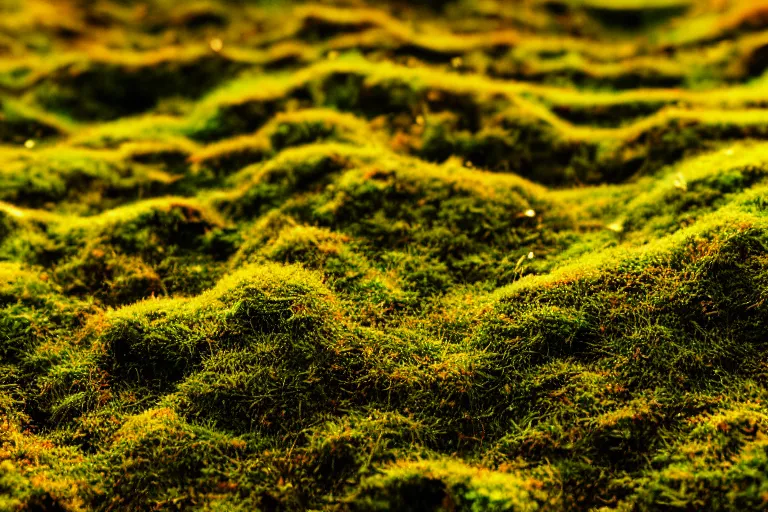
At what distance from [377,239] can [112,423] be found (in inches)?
111

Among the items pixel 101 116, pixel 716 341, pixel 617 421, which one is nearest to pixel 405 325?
pixel 617 421

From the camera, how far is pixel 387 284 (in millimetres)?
5031

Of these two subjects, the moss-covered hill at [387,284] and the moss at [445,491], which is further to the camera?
the moss-covered hill at [387,284]

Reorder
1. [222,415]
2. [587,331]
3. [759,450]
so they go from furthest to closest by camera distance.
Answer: [587,331]
[222,415]
[759,450]

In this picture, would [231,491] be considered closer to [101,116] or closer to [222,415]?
[222,415]

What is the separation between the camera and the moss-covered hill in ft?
12.2

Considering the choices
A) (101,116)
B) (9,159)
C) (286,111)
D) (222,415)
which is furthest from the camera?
(101,116)

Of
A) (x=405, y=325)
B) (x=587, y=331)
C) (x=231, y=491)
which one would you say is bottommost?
(x=231, y=491)

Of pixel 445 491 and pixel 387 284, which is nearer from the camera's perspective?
pixel 445 491

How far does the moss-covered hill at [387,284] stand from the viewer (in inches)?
147

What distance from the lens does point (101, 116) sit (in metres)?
8.52

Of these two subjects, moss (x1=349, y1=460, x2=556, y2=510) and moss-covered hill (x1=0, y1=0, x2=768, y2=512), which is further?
moss-covered hill (x1=0, y1=0, x2=768, y2=512)

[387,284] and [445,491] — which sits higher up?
[387,284]

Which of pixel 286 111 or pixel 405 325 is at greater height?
pixel 286 111
